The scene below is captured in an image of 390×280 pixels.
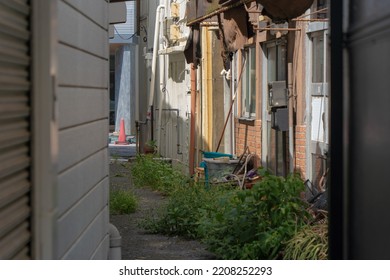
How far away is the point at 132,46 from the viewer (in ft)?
113

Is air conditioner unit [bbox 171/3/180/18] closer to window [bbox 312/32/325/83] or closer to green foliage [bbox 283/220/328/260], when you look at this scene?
window [bbox 312/32/325/83]

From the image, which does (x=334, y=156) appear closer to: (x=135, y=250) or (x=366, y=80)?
(x=366, y=80)

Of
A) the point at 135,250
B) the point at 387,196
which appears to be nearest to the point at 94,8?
the point at 387,196

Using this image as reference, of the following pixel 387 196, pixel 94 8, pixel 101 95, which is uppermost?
pixel 94 8

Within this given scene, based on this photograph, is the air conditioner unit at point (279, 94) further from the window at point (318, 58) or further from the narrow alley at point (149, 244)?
the narrow alley at point (149, 244)

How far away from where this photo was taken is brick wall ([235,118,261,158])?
14.2 meters

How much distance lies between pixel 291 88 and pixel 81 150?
673cm

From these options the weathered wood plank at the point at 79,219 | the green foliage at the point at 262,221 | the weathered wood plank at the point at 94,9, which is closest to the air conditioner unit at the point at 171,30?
the green foliage at the point at 262,221

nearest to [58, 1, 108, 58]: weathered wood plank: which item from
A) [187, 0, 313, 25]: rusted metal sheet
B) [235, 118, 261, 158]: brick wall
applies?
[187, 0, 313, 25]: rusted metal sheet

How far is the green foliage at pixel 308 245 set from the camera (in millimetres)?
8039

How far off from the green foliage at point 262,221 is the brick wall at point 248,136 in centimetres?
444

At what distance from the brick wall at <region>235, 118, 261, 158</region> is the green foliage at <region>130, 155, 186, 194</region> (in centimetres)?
102

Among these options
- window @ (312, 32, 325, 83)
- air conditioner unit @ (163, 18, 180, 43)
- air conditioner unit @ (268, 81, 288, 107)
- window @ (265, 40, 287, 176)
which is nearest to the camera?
window @ (312, 32, 325, 83)

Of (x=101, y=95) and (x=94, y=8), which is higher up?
(x=94, y=8)
